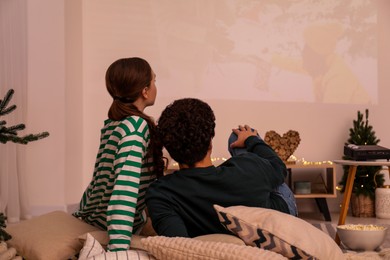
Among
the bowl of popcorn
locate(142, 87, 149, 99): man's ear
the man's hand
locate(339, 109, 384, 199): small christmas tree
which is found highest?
locate(142, 87, 149, 99): man's ear

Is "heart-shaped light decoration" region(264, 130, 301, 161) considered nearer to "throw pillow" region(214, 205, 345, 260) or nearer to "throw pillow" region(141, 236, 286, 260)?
"throw pillow" region(214, 205, 345, 260)

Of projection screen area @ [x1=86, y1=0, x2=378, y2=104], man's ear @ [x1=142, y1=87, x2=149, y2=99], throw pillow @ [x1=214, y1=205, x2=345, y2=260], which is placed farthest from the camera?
projection screen area @ [x1=86, y1=0, x2=378, y2=104]

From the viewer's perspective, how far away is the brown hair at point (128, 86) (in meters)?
1.82

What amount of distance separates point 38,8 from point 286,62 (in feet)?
7.95

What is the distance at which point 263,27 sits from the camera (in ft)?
19.6

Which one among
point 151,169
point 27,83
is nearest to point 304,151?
point 27,83

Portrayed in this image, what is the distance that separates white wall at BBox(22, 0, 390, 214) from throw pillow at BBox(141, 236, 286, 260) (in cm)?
407

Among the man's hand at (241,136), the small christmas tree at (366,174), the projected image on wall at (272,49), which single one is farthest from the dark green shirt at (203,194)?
the projected image on wall at (272,49)

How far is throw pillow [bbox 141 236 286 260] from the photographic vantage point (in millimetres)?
1196

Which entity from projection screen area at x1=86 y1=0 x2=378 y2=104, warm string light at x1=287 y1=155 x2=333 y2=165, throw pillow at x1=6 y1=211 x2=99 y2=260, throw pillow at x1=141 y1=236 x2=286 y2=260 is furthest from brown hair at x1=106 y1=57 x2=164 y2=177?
projection screen area at x1=86 y1=0 x2=378 y2=104

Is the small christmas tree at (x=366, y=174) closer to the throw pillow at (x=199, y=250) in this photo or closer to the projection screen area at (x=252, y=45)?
the projection screen area at (x=252, y=45)

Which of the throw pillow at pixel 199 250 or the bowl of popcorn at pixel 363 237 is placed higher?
the throw pillow at pixel 199 250

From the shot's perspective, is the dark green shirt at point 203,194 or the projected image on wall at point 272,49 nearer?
the dark green shirt at point 203,194

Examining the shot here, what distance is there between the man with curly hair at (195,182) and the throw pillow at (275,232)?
0.68 ft
